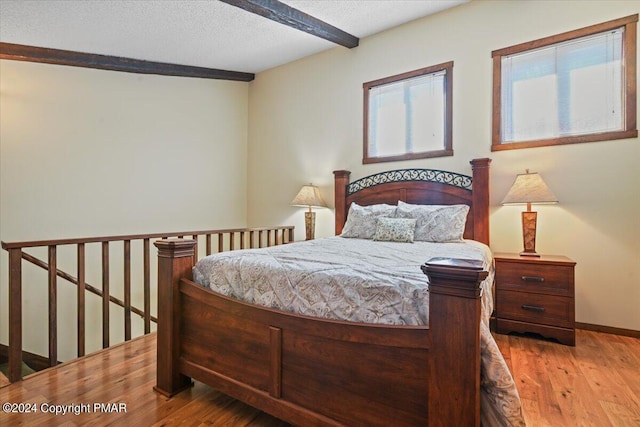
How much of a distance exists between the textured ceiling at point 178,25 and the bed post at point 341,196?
5.37 ft

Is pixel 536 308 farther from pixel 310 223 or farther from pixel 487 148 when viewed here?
pixel 310 223

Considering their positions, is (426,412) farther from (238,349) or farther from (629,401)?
(629,401)

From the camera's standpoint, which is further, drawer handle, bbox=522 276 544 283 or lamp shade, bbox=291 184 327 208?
lamp shade, bbox=291 184 327 208

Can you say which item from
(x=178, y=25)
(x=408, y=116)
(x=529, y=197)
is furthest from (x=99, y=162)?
(x=529, y=197)

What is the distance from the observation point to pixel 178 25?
316 centimetres

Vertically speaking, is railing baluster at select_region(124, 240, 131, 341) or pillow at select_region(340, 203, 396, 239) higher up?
pillow at select_region(340, 203, 396, 239)

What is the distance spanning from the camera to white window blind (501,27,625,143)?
2.56m

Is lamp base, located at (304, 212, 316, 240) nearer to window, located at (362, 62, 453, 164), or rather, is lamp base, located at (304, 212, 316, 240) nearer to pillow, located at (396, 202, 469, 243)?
window, located at (362, 62, 453, 164)

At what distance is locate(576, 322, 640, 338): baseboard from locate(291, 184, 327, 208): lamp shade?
274cm

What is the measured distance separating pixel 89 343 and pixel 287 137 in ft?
11.3

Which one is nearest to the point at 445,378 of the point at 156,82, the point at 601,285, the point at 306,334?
the point at 306,334

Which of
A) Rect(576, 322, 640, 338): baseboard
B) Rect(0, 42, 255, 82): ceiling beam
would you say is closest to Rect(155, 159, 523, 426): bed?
Rect(576, 322, 640, 338): baseboard

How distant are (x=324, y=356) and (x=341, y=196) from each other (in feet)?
8.73

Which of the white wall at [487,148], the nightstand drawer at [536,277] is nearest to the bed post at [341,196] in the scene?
the white wall at [487,148]
